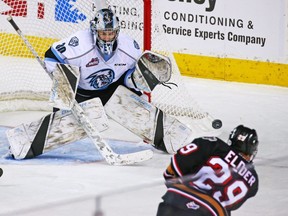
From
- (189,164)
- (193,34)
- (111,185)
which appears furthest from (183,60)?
(189,164)

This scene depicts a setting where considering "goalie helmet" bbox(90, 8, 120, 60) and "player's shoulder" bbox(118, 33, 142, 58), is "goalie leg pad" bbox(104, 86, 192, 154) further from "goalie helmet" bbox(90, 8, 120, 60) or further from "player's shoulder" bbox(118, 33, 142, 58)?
"goalie helmet" bbox(90, 8, 120, 60)

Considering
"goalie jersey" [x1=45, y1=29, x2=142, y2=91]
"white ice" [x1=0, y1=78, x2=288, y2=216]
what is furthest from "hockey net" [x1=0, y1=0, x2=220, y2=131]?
"goalie jersey" [x1=45, y1=29, x2=142, y2=91]

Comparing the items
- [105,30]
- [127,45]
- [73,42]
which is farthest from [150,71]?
[73,42]

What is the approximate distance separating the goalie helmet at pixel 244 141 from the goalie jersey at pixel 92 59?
2340 mm

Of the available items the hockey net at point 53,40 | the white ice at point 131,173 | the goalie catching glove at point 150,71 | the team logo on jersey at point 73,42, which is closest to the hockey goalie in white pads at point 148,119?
the goalie catching glove at point 150,71

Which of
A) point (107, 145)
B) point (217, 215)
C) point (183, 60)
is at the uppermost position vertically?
point (217, 215)

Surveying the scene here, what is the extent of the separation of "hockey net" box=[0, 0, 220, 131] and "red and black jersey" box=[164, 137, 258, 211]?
3.16 metres

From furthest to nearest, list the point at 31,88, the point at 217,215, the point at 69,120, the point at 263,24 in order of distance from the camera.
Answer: the point at 263,24, the point at 31,88, the point at 69,120, the point at 217,215

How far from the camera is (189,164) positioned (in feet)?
11.4

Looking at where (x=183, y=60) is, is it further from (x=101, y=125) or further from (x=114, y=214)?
(x=114, y=214)

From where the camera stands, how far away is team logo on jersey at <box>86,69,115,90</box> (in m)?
5.84

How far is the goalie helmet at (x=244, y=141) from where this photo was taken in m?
3.52

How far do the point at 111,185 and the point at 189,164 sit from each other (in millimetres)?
1883

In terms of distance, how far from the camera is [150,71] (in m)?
5.82
